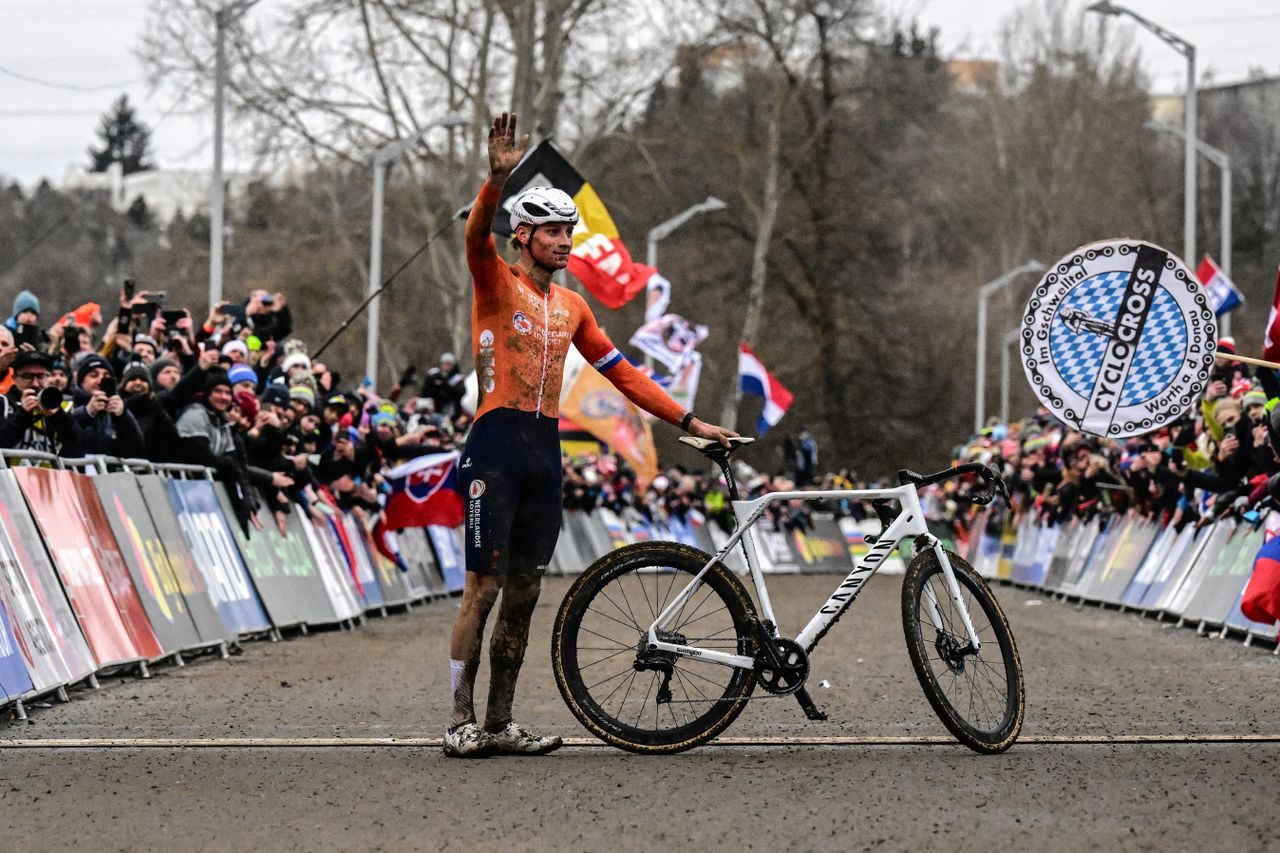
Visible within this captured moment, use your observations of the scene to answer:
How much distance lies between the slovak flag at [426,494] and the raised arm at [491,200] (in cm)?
1155

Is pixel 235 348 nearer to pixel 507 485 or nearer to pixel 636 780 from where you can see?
pixel 507 485

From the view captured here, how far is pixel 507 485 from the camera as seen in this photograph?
8.09 meters

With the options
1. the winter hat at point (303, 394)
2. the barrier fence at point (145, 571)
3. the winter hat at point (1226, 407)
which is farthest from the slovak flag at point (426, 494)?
the winter hat at point (1226, 407)

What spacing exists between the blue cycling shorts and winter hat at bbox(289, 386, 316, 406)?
33.2ft

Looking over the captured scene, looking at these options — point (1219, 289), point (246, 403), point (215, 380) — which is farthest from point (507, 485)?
point (1219, 289)

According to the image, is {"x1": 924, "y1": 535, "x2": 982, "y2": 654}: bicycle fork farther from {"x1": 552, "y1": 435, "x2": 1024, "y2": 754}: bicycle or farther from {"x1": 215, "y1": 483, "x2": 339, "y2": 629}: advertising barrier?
{"x1": 215, "y1": 483, "x2": 339, "y2": 629}: advertising barrier

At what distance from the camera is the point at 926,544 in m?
8.21

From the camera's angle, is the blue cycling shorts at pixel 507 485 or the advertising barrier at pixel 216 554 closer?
the blue cycling shorts at pixel 507 485

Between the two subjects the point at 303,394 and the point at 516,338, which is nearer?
the point at 516,338

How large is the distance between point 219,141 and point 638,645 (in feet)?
68.9

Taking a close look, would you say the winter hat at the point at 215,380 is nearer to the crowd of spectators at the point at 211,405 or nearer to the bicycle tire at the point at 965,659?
the crowd of spectators at the point at 211,405

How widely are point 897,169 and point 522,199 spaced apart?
2100 inches

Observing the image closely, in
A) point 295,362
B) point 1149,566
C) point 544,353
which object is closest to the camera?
point 544,353

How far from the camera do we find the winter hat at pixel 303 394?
18.2 meters
